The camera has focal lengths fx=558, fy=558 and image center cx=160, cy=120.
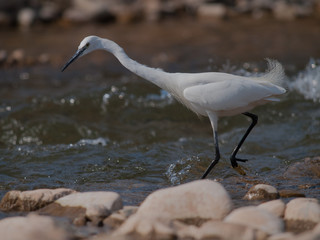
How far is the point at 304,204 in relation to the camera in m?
4.25

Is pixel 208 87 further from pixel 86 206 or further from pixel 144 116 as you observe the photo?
pixel 144 116

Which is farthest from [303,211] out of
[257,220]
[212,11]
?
[212,11]

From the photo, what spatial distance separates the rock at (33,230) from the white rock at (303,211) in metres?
1.73

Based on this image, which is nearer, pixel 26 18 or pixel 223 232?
pixel 223 232

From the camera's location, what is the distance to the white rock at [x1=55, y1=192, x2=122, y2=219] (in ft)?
14.2

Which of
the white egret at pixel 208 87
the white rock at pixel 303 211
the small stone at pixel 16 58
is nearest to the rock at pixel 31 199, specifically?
the white egret at pixel 208 87

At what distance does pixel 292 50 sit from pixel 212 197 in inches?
346

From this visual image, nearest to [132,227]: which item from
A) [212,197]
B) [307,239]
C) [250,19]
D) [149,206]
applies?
[149,206]

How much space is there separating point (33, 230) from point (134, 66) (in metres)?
2.54

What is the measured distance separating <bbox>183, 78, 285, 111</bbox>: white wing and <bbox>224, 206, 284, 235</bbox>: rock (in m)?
1.83

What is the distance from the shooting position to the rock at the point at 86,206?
14.1 ft

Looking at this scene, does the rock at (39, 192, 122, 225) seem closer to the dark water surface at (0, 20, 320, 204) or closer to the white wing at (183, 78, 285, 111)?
the dark water surface at (0, 20, 320, 204)

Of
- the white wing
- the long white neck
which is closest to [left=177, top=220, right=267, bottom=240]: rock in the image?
the white wing

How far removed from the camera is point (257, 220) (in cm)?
384
